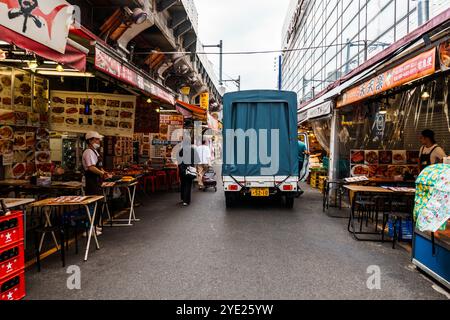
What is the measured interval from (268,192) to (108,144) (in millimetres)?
6998

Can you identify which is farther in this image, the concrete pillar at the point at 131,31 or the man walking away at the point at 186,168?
the concrete pillar at the point at 131,31

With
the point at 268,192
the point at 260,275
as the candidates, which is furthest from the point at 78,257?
the point at 268,192

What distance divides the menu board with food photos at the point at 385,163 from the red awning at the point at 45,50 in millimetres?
7797

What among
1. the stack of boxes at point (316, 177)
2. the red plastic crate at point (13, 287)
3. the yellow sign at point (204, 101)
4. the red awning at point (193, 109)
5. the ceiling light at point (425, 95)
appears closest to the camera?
the red plastic crate at point (13, 287)

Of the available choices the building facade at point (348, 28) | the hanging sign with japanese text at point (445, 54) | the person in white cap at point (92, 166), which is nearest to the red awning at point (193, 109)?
the building facade at point (348, 28)

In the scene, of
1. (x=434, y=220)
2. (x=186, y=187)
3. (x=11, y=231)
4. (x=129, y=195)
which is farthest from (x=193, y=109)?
(x=434, y=220)

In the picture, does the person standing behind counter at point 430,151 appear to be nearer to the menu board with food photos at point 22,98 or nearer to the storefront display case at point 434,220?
the storefront display case at point 434,220

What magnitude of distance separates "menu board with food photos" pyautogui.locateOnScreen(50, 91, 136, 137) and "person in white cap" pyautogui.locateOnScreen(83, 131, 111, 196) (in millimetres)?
2808

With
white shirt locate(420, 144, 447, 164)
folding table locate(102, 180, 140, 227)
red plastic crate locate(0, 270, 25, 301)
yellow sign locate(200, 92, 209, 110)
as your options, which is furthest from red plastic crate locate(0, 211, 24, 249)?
yellow sign locate(200, 92, 209, 110)

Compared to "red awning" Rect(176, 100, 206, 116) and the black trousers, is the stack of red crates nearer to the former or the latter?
the black trousers

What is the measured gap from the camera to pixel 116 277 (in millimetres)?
4203

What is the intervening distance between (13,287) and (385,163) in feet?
30.3

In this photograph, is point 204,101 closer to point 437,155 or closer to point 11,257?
point 437,155

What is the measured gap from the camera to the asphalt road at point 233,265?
379 cm
